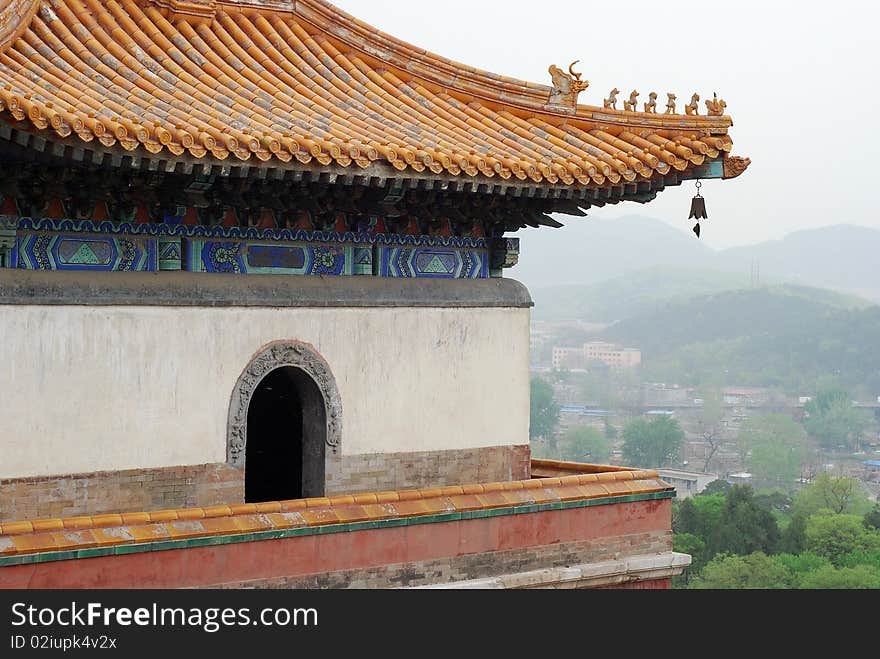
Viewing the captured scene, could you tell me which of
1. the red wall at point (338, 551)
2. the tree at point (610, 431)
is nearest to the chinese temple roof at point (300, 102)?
the red wall at point (338, 551)

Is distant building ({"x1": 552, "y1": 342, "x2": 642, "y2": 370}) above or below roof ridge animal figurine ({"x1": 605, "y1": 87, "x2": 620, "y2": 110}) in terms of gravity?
above

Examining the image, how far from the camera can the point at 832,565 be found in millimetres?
76375

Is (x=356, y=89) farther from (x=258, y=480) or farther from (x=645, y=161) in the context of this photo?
(x=258, y=480)

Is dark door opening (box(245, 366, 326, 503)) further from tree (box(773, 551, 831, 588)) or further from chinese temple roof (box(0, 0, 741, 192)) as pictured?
tree (box(773, 551, 831, 588))

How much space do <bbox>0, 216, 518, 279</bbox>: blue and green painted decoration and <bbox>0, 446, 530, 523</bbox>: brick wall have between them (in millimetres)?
1556

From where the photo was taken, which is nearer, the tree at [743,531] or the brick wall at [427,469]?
the brick wall at [427,469]

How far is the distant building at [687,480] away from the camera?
10775cm

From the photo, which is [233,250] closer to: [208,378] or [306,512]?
[208,378]

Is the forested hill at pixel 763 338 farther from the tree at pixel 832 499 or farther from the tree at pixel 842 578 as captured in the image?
the tree at pixel 842 578

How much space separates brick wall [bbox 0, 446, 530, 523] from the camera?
10320 millimetres

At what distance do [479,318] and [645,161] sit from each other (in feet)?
6.68

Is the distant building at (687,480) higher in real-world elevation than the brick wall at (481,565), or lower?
lower

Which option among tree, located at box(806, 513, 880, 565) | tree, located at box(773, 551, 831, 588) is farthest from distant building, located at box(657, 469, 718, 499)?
tree, located at box(773, 551, 831, 588)

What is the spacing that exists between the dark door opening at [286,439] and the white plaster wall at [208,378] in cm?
25
